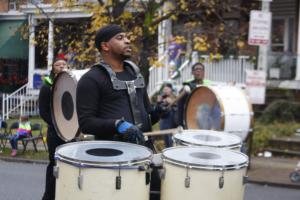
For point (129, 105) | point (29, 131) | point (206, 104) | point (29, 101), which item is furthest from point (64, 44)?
point (129, 105)

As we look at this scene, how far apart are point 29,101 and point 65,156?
18750 millimetres

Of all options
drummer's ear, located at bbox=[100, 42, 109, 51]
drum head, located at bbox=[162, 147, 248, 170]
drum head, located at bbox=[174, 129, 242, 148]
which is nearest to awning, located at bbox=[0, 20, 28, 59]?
drum head, located at bbox=[174, 129, 242, 148]

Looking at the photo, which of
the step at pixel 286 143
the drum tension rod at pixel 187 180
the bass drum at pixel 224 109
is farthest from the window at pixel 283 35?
the drum tension rod at pixel 187 180

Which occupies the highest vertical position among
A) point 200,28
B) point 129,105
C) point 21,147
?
point 200,28

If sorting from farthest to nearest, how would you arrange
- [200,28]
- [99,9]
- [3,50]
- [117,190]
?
[3,50] < [200,28] < [99,9] < [117,190]

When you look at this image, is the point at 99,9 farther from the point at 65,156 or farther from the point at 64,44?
the point at 65,156

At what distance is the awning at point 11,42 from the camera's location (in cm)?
2406

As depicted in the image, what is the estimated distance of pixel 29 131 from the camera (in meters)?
14.4

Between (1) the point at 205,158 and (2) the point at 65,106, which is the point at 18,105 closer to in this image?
(2) the point at 65,106

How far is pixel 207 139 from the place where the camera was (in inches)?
202

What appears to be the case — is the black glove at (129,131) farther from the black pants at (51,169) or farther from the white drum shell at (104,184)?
the black pants at (51,169)

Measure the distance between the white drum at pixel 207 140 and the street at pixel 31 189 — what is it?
13.8ft

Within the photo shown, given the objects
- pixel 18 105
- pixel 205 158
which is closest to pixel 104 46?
pixel 205 158

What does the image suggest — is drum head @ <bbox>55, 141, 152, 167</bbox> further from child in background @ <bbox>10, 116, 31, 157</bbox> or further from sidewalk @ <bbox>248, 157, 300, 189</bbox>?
child in background @ <bbox>10, 116, 31, 157</bbox>
